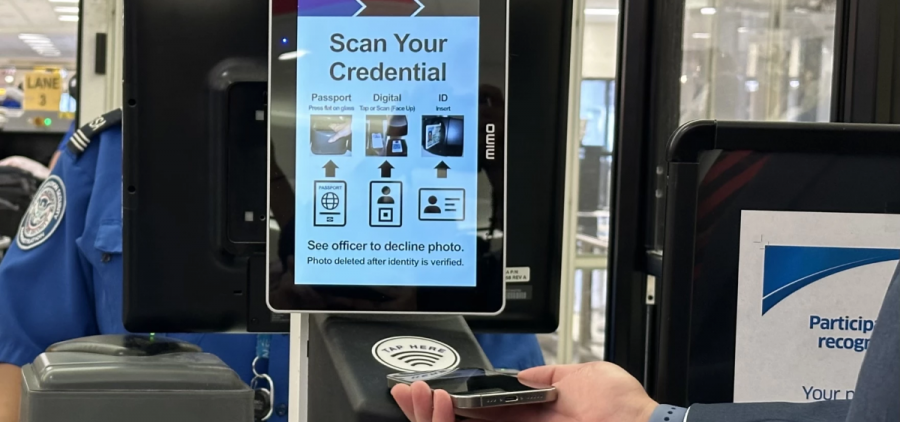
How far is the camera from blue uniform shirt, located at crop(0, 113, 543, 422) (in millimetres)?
1231

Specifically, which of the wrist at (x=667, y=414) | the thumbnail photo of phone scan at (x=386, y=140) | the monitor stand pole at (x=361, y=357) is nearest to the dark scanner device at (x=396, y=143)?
the thumbnail photo of phone scan at (x=386, y=140)

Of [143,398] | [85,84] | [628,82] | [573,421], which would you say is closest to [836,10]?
[628,82]

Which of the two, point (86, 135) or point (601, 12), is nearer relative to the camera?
point (86, 135)

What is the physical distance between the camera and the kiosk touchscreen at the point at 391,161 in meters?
0.81

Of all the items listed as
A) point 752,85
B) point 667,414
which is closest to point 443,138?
point 667,414

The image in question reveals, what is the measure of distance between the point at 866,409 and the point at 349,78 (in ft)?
1.75

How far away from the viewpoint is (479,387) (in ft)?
2.23

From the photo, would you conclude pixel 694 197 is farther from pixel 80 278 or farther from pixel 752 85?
pixel 752 85

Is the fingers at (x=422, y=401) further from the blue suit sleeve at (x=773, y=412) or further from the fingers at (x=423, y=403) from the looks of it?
the blue suit sleeve at (x=773, y=412)

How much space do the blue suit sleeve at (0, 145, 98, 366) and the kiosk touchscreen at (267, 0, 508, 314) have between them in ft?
2.09

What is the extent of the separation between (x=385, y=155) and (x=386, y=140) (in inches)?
0.6

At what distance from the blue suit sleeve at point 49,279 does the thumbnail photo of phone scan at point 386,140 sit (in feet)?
2.34

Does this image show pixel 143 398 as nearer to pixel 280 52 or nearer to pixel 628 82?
pixel 280 52

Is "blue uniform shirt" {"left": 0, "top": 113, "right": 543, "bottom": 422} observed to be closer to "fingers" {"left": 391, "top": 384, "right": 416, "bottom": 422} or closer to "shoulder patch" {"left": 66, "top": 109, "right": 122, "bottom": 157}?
"shoulder patch" {"left": 66, "top": 109, "right": 122, "bottom": 157}
